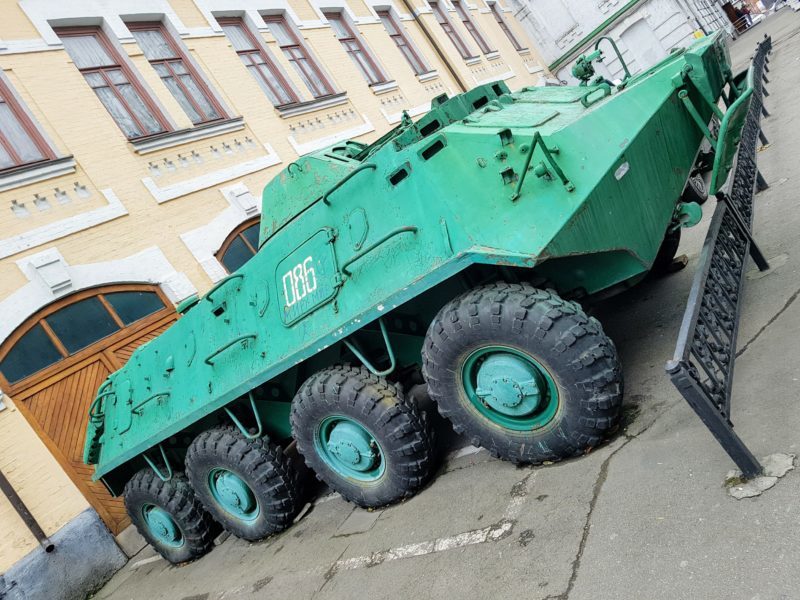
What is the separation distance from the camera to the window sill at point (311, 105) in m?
10.6

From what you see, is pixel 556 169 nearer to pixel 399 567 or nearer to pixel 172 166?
pixel 399 567

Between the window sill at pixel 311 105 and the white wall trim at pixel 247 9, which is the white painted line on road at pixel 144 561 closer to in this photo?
the window sill at pixel 311 105

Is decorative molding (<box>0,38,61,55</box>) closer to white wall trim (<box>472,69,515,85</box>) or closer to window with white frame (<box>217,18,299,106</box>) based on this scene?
window with white frame (<box>217,18,299,106</box>)

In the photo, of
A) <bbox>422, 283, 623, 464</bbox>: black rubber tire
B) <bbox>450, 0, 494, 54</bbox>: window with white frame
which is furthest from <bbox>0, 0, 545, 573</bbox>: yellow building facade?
<bbox>450, 0, 494, 54</bbox>: window with white frame

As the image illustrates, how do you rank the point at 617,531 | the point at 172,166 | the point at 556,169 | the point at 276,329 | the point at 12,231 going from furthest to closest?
the point at 172,166, the point at 12,231, the point at 276,329, the point at 556,169, the point at 617,531

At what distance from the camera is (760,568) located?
87.7 inches

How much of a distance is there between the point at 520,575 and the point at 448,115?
2703 mm

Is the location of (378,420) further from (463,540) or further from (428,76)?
(428,76)

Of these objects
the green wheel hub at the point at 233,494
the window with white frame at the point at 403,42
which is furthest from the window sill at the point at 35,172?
the window with white frame at the point at 403,42

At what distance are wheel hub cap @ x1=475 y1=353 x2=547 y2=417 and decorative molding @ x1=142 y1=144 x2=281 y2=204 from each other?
20.2 ft

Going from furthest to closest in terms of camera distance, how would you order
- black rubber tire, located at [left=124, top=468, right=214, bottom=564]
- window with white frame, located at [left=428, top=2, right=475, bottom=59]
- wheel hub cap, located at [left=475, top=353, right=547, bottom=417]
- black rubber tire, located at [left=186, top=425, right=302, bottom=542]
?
window with white frame, located at [left=428, top=2, right=475, bottom=59]
black rubber tire, located at [left=124, top=468, right=214, bottom=564]
black rubber tire, located at [left=186, top=425, right=302, bottom=542]
wheel hub cap, located at [left=475, top=353, right=547, bottom=417]

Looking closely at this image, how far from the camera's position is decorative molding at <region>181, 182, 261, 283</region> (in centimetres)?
859

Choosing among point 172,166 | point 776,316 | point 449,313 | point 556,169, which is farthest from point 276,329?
point 172,166

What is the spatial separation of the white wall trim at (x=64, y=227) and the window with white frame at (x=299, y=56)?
479 cm
